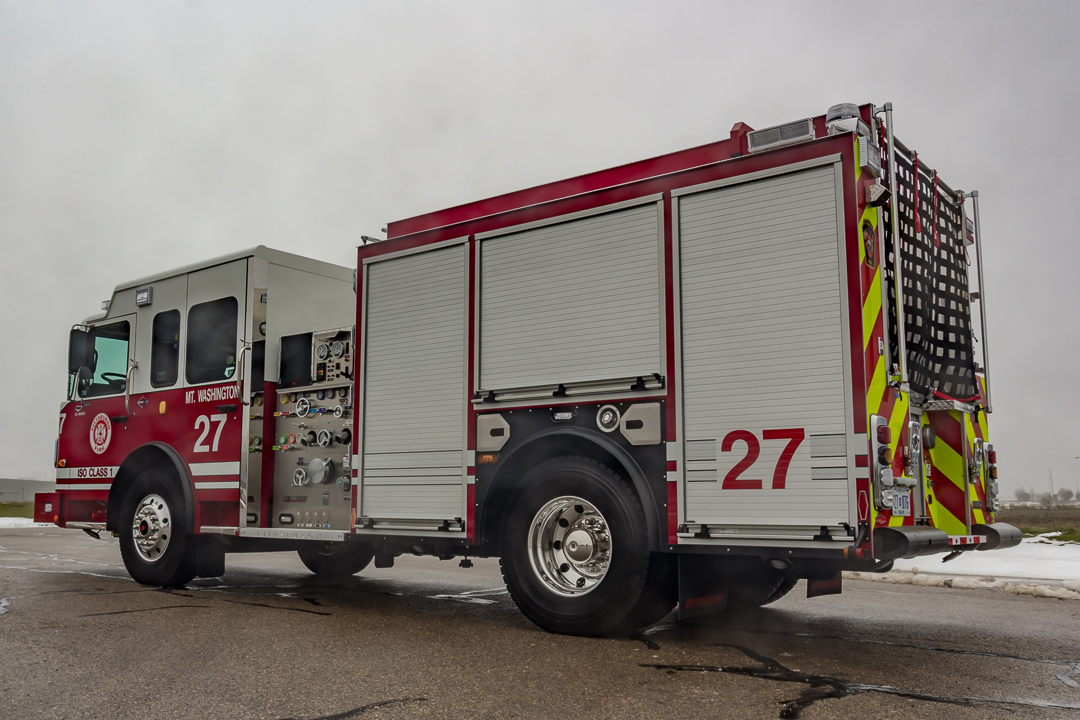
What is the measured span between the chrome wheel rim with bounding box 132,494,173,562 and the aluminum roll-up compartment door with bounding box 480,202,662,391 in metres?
4.06

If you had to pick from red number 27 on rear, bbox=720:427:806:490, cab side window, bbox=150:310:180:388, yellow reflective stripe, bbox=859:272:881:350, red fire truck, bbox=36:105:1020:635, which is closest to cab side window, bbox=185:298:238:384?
red fire truck, bbox=36:105:1020:635

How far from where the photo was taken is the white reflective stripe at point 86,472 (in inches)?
381

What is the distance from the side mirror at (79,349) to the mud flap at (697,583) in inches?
299

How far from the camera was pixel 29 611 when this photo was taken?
7.05m

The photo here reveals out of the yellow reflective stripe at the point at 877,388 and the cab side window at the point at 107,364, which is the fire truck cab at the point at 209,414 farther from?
the yellow reflective stripe at the point at 877,388

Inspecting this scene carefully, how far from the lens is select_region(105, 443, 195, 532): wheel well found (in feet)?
29.1

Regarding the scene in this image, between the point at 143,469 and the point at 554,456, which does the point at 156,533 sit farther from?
the point at 554,456

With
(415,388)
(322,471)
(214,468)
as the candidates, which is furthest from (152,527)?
(415,388)

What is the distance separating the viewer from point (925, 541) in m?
5.25

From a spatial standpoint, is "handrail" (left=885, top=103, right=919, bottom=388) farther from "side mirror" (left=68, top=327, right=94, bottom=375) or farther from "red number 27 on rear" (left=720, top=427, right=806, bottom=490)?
"side mirror" (left=68, top=327, right=94, bottom=375)

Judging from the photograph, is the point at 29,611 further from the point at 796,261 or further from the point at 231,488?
the point at 796,261

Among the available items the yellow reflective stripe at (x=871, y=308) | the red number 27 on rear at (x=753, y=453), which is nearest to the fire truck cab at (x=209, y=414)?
the red number 27 on rear at (x=753, y=453)

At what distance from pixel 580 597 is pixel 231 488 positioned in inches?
157

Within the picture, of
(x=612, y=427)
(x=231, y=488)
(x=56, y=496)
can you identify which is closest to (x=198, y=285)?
(x=231, y=488)
